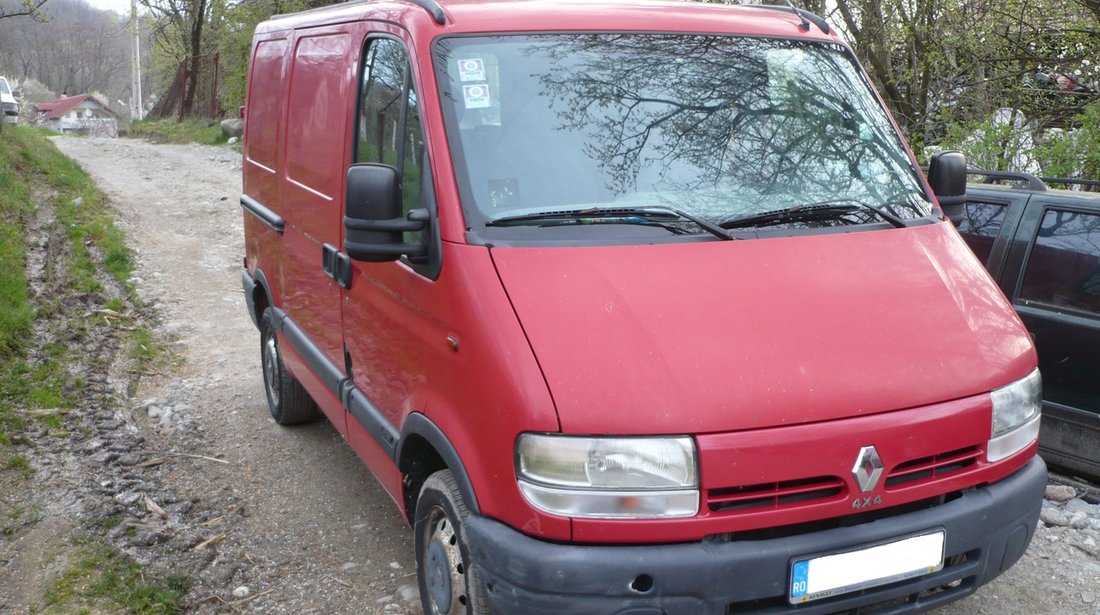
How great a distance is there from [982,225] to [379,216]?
3524mm

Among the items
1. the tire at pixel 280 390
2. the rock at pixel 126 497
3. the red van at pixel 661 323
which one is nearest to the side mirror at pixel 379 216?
the red van at pixel 661 323

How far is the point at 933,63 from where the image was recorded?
9.89 m

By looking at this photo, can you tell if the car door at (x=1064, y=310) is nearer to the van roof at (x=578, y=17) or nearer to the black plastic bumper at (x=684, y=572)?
the van roof at (x=578, y=17)

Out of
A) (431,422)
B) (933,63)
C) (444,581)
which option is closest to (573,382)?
(431,422)

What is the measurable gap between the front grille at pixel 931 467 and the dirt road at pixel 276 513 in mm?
1091

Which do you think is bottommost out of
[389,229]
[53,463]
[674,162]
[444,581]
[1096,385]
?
[53,463]

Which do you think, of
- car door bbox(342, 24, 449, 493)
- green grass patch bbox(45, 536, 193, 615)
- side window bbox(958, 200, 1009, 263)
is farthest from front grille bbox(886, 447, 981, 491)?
green grass patch bbox(45, 536, 193, 615)

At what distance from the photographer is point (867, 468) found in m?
2.87

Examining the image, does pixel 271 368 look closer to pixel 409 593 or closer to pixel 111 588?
pixel 111 588

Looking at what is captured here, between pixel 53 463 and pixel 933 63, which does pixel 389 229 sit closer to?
pixel 53 463

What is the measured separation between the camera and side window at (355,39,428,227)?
3.56m

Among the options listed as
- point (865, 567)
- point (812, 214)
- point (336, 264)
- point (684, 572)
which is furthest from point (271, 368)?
point (865, 567)

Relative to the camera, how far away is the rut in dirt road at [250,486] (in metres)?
4.17

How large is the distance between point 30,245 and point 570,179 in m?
8.54
